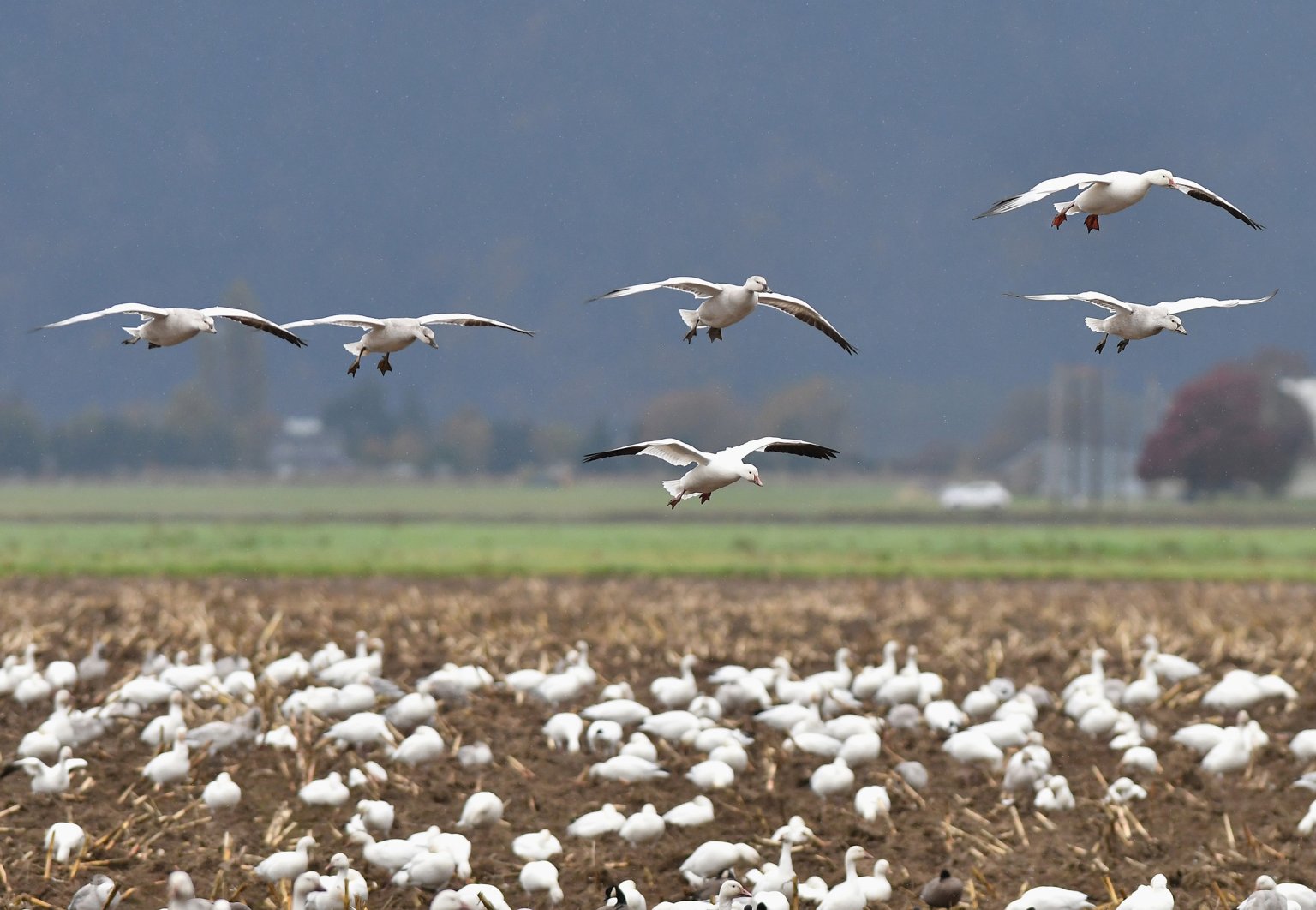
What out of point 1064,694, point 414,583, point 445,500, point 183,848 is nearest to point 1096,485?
point 445,500

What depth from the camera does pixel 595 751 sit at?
1454 centimetres

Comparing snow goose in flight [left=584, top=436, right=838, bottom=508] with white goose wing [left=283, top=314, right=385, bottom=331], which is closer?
snow goose in flight [left=584, top=436, right=838, bottom=508]

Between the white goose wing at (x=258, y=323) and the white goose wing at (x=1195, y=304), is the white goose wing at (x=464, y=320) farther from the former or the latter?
the white goose wing at (x=1195, y=304)

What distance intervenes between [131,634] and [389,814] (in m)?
8.20

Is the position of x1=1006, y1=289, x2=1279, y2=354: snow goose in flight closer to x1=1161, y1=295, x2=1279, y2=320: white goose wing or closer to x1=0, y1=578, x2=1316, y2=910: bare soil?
x1=1161, y1=295, x2=1279, y2=320: white goose wing

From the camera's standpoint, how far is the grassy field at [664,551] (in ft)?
116

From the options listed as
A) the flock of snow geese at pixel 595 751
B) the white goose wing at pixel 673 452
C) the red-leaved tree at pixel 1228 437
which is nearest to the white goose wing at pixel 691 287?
the white goose wing at pixel 673 452

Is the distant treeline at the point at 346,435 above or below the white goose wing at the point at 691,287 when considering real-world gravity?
above

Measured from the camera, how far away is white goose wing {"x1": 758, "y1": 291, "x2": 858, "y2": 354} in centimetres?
595

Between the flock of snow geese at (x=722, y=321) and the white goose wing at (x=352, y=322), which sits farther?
the white goose wing at (x=352, y=322)

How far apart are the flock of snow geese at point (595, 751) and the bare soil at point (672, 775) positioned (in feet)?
0.29

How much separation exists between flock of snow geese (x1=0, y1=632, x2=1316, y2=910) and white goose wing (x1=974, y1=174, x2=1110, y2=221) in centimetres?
549

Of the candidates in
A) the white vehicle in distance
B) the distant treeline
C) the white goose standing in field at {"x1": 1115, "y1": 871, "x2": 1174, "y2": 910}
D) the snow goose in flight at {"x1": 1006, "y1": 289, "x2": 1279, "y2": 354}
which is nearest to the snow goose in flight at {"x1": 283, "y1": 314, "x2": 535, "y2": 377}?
the snow goose in flight at {"x1": 1006, "y1": 289, "x2": 1279, "y2": 354}

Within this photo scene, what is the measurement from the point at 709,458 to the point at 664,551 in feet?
123
